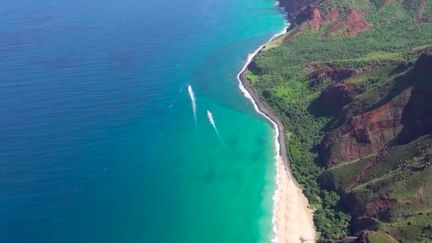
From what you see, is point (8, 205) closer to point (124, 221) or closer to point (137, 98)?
point (124, 221)

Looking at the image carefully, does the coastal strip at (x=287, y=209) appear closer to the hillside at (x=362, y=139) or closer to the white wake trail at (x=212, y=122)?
the hillside at (x=362, y=139)

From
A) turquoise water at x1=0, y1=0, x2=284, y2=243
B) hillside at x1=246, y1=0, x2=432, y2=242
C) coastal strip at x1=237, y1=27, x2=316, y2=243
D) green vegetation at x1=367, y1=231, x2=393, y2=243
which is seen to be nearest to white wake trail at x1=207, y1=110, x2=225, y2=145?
turquoise water at x1=0, y1=0, x2=284, y2=243

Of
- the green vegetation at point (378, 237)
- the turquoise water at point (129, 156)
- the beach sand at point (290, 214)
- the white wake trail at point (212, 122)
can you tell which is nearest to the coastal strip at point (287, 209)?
the beach sand at point (290, 214)

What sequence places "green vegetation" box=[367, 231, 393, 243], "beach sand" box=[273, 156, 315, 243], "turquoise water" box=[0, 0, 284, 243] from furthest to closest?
"turquoise water" box=[0, 0, 284, 243] < "beach sand" box=[273, 156, 315, 243] < "green vegetation" box=[367, 231, 393, 243]

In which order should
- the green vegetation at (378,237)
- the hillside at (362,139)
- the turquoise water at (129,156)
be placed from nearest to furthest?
the green vegetation at (378,237), the hillside at (362,139), the turquoise water at (129,156)

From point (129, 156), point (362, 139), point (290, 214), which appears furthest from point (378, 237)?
point (129, 156)

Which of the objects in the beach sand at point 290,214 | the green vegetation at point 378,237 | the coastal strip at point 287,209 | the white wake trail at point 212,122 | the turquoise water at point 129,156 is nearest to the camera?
the green vegetation at point 378,237

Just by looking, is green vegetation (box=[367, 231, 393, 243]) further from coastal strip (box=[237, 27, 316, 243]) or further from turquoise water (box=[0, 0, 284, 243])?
turquoise water (box=[0, 0, 284, 243])
